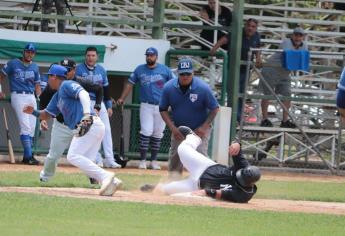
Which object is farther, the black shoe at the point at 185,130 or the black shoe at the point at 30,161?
the black shoe at the point at 30,161

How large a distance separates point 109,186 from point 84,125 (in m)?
0.83

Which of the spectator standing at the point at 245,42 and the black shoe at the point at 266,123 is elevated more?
the spectator standing at the point at 245,42

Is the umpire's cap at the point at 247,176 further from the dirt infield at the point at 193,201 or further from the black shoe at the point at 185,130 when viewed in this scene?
the black shoe at the point at 185,130

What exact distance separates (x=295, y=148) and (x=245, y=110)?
5.34ft

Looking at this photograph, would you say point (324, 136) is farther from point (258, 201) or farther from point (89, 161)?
point (89, 161)

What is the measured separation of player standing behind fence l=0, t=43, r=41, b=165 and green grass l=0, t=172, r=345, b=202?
289 cm

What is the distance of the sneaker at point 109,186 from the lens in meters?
13.8

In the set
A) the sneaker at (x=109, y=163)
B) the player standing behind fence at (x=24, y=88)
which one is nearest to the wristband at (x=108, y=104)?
the sneaker at (x=109, y=163)

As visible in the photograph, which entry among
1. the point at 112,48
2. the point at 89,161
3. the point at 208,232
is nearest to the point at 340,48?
the point at 112,48

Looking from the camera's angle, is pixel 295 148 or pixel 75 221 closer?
pixel 75 221

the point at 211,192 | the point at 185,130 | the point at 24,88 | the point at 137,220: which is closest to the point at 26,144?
the point at 24,88

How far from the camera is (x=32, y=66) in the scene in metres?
21.2

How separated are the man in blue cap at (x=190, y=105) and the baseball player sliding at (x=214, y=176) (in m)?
0.47

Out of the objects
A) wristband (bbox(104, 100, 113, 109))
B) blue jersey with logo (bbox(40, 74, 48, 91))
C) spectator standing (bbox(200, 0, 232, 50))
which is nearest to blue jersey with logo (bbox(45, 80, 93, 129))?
wristband (bbox(104, 100, 113, 109))
